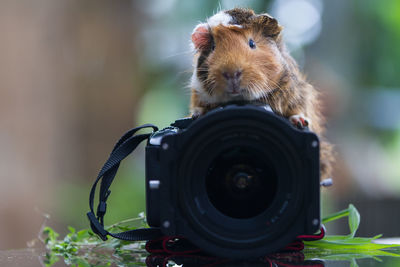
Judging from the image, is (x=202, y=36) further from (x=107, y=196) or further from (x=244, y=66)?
(x=107, y=196)

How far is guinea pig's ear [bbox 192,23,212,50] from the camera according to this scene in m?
1.06

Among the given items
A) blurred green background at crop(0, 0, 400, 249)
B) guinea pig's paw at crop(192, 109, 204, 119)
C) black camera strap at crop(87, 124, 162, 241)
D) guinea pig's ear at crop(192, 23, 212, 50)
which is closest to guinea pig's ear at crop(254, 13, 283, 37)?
guinea pig's ear at crop(192, 23, 212, 50)

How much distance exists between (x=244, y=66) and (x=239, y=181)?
0.23m

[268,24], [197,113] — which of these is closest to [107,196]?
[197,113]

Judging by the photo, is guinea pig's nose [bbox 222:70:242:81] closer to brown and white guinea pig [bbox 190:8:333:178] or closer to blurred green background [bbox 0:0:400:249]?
brown and white guinea pig [bbox 190:8:333:178]

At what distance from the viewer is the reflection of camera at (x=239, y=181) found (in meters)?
0.86

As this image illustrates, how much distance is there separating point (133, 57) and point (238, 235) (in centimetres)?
279

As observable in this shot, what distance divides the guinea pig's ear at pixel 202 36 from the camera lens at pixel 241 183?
26cm

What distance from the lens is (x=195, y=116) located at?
103 centimetres

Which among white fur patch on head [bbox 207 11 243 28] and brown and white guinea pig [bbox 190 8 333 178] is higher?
white fur patch on head [bbox 207 11 243 28]

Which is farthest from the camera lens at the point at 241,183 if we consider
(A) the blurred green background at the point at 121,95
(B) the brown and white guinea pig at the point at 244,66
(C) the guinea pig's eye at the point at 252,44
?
(A) the blurred green background at the point at 121,95

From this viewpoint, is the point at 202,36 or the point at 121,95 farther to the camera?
the point at 121,95

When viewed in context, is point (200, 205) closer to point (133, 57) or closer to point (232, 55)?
point (232, 55)

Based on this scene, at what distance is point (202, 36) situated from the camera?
106cm
